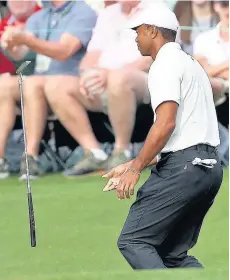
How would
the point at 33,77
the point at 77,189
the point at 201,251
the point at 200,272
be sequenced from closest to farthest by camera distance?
the point at 200,272
the point at 201,251
the point at 77,189
the point at 33,77

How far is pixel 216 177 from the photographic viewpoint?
413 cm

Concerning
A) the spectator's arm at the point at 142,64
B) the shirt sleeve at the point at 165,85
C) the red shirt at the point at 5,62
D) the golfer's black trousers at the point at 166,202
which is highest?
the shirt sleeve at the point at 165,85

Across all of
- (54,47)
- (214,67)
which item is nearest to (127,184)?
(54,47)

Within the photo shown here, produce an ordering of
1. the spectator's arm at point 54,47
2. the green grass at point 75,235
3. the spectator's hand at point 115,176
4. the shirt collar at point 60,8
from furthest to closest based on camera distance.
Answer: the shirt collar at point 60,8
the spectator's arm at point 54,47
the green grass at point 75,235
the spectator's hand at point 115,176

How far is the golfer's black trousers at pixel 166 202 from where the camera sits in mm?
4051

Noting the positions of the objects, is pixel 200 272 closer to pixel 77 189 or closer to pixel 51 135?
pixel 77 189

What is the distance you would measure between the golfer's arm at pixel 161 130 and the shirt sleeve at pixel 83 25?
484 cm

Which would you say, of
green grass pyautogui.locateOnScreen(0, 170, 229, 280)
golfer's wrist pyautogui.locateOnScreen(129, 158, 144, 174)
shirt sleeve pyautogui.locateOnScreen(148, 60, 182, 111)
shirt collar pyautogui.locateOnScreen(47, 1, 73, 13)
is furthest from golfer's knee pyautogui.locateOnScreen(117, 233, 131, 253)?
shirt collar pyautogui.locateOnScreen(47, 1, 73, 13)

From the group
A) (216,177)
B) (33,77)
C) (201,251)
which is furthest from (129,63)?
(216,177)

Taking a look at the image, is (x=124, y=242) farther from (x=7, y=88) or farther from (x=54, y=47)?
(x=54, y=47)

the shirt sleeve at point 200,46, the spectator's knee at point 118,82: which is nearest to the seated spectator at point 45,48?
the spectator's knee at point 118,82

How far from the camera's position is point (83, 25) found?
342 inches

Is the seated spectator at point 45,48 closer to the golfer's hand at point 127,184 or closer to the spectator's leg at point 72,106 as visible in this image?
the spectator's leg at point 72,106

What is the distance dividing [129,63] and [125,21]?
40 centimetres
